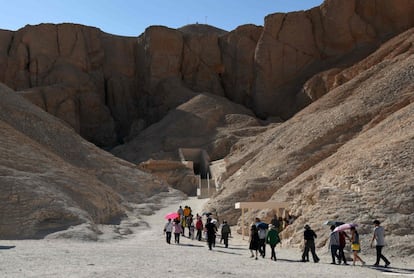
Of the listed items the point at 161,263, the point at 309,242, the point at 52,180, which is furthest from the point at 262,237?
the point at 52,180

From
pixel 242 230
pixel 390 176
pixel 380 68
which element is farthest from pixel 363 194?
pixel 380 68

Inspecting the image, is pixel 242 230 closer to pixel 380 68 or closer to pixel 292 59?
pixel 380 68

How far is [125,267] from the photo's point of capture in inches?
614

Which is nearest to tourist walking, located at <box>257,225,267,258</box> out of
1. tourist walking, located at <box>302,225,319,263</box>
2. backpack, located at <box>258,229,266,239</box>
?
backpack, located at <box>258,229,266,239</box>

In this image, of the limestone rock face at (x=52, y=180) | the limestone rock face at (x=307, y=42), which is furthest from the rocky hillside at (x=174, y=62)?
the limestone rock face at (x=52, y=180)

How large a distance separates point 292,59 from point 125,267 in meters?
56.2

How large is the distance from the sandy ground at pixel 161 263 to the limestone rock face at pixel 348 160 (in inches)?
89.2

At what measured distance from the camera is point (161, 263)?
16.9 metres

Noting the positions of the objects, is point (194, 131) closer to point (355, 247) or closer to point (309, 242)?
point (309, 242)

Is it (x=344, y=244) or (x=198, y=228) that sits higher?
(x=198, y=228)

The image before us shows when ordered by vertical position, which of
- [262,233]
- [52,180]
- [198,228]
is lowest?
[262,233]

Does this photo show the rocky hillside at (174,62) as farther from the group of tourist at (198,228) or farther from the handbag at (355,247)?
the handbag at (355,247)

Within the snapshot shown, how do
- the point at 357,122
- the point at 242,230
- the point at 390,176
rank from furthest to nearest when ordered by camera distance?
the point at 357,122 → the point at 242,230 → the point at 390,176

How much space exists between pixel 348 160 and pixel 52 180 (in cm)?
1439
